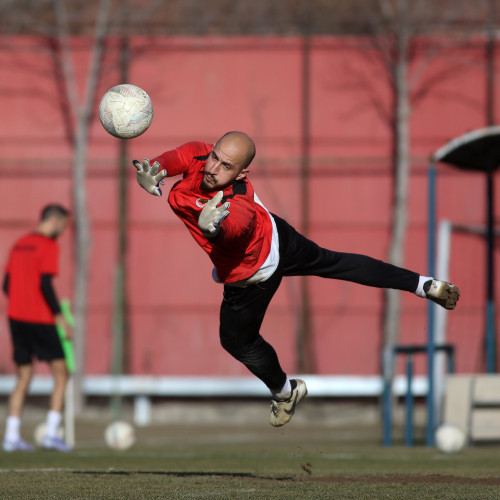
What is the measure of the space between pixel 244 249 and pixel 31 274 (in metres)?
4.91

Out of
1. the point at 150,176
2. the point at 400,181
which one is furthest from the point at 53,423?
the point at 400,181

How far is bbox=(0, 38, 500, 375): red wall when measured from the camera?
18234mm

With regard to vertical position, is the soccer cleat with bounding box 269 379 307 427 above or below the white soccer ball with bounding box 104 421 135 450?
above

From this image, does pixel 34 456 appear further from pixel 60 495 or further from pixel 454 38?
pixel 454 38

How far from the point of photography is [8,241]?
18500mm

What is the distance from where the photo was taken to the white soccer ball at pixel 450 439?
444 inches

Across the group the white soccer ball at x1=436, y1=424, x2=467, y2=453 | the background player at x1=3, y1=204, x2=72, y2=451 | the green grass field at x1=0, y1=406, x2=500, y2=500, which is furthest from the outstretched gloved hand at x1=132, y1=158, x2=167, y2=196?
the white soccer ball at x1=436, y1=424, x2=467, y2=453

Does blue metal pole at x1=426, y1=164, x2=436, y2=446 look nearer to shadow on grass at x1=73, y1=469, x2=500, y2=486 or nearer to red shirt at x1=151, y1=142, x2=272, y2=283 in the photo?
shadow on grass at x1=73, y1=469, x2=500, y2=486

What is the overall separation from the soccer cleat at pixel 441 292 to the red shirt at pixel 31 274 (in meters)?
5.10

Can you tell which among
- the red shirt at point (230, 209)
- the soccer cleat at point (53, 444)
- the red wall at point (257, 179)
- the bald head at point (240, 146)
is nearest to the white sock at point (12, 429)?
the soccer cleat at point (53, 444)

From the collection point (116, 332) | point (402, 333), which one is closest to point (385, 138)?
point (402, 333)

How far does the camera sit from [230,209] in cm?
655

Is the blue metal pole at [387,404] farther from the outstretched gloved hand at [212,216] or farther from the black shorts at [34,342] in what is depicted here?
the outstretched gloved hand at [212,216]

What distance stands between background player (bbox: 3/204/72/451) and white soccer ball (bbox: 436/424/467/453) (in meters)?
4.05
